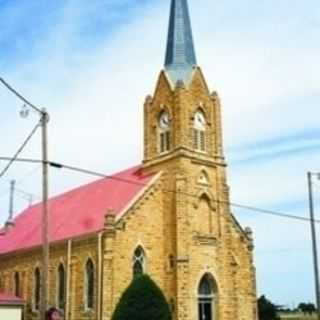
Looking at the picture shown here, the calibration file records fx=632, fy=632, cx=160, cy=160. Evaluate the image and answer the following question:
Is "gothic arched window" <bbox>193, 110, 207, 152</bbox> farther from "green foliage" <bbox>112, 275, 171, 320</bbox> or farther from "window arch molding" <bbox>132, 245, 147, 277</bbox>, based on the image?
"green foliage" <bbox>112, 275, 171, 320</bbox>

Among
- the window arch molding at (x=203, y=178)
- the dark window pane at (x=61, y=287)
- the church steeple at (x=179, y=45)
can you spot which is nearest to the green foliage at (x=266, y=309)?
the window arch molding at (x=203, y=178)

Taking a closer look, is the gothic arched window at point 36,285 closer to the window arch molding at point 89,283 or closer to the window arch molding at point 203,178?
the window arch molding at point 89,283

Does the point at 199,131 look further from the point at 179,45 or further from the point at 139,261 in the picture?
the point at 139,261

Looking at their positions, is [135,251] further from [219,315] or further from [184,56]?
[184,56]

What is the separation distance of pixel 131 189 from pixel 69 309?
8.40 meters

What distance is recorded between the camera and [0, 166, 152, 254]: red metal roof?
39.9 metres

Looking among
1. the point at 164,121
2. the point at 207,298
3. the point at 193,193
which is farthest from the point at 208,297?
the point at 164,121

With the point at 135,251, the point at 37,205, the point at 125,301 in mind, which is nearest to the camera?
the point at 125,301

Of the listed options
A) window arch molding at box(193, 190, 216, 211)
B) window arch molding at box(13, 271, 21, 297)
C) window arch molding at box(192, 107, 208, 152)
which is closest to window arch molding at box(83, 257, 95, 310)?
window arch molding at box(193, 190, 216, 211)

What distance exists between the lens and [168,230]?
38.9 metres

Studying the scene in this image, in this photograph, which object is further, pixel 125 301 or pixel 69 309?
pixel 69 309

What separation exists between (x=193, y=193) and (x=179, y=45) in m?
10.8

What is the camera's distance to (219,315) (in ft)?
129

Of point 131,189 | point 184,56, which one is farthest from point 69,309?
point 184,56
